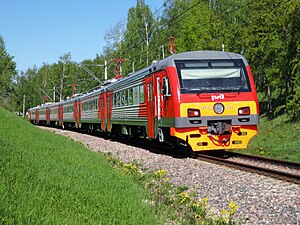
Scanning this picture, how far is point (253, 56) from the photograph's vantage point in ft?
90.7

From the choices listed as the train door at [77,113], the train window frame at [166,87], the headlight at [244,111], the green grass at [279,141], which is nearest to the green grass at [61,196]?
the train window frame at [166,87]

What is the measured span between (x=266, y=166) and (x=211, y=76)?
300 centimetres

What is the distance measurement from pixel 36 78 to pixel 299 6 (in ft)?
272

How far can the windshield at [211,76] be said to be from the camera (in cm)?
1248

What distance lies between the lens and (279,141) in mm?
18203

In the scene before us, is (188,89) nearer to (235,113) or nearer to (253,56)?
(235,113)

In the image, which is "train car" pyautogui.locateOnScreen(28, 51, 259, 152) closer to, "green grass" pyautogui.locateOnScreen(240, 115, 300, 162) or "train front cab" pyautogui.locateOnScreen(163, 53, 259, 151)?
"train front cab" pyautogui.locateOnScreen(163, 53, 259, 151)

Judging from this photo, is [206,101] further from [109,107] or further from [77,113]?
[77,113]

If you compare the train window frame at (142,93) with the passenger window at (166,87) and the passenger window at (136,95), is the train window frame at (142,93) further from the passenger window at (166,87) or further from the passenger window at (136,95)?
the passenger window at (166,87)

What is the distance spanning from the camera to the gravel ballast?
6.41 m

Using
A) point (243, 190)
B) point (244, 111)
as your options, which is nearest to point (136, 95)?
point (244, 111)

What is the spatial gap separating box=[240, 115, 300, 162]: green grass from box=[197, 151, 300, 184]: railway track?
1.36 metres

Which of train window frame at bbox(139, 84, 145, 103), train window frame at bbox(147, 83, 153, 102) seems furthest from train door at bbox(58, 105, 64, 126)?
train window frame at bbox(147, 83, 153, 102)

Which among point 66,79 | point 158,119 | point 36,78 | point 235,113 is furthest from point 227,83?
point 36,78
